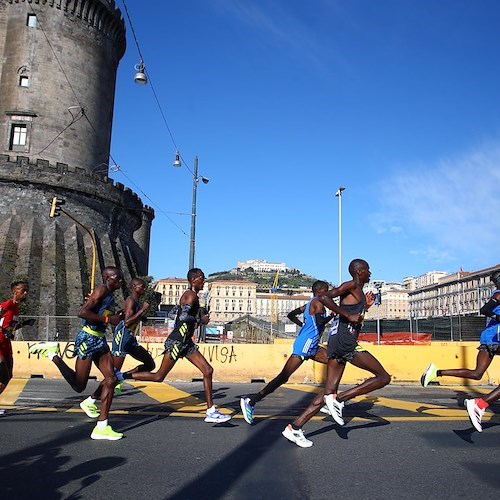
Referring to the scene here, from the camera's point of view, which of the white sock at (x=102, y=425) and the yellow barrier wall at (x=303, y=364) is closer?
the white sock at (x=102, y=425)

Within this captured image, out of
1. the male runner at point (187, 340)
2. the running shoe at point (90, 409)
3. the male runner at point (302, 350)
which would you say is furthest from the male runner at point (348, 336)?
the running shoe at point (90, 409)

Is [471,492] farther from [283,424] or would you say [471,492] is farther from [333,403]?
[283,424]

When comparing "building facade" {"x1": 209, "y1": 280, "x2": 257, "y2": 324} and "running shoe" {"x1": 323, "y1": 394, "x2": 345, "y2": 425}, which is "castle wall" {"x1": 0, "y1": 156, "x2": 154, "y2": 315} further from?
"building facade" {"x1": 209, "y1": 280, "x2": 257, "y2": 324}

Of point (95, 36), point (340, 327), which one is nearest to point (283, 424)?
point (340, 327)

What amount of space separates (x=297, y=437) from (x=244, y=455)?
655 mm

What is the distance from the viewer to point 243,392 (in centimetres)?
1052

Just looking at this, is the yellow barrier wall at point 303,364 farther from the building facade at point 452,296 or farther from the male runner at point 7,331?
the building facade at point 452,296

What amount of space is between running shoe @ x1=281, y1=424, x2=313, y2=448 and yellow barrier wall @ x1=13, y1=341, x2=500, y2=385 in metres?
7.24

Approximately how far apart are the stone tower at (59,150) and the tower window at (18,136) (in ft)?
0.24

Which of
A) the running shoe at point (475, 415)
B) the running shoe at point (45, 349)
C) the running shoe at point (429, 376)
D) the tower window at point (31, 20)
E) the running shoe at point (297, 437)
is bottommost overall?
the running shoe at point (297, 437)

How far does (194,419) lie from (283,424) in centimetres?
125

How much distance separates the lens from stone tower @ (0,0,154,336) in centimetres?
3316

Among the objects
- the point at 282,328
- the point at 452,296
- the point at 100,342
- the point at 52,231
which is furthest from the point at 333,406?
the point at 452,296

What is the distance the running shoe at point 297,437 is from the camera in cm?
531
